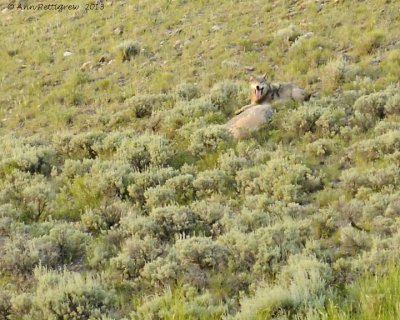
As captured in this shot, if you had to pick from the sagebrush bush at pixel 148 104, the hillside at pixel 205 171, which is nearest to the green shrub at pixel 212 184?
the hillside at pixel 205 171

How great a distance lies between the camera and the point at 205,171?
29.3ft

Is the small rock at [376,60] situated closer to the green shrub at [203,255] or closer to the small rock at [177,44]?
the small rock at [177,44]

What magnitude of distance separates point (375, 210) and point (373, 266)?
1.43 meters

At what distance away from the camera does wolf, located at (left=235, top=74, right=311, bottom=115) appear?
11094 mm

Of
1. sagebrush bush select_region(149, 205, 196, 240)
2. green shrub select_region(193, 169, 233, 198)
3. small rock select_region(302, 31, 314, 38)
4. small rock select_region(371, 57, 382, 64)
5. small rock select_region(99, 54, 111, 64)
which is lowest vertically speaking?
green shrub select_region(193, 169, 233, 198)

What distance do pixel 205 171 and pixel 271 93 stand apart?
3.08 meters

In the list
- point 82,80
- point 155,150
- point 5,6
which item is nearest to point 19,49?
point 82,80

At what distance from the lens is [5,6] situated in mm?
23609

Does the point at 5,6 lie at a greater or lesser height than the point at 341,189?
greater

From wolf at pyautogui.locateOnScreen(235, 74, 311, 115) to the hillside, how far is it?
40cm

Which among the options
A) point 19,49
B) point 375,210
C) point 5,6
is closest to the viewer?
point 375,210

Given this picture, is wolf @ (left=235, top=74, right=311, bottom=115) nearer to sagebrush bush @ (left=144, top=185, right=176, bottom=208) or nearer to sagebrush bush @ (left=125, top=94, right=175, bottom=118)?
→ sagebrush bush @ (left=125, top=94, right=175, bottom=118)

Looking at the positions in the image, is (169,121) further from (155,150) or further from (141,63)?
(141,63)

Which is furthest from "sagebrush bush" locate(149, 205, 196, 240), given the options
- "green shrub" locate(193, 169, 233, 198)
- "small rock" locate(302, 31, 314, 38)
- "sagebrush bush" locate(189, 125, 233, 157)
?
"small rock" locate(302, 31, 314, 38)
